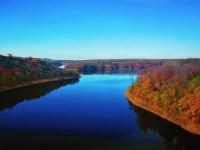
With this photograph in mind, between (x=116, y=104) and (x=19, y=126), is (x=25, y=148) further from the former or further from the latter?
(x=116, y=104)

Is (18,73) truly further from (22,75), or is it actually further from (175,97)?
(175,97)

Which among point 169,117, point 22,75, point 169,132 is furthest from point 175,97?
point 22,75

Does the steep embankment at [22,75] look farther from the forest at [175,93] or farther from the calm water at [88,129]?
the forest at [175,93]

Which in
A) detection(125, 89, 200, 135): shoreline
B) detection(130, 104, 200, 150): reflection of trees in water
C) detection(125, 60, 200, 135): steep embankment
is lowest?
detection(130, 104, 200, 150): reflection of trees in water

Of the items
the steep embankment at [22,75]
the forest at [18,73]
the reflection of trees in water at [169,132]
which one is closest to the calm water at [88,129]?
the reflection of trees in water at [169,132]

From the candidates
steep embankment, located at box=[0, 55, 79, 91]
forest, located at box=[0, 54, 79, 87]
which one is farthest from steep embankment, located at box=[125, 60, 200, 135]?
forest, located at box=[0, 54, 79, 87]

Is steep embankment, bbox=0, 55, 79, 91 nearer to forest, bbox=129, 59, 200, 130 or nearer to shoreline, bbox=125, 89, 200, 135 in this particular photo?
shoreline, bbox=125, 89, 200, 135

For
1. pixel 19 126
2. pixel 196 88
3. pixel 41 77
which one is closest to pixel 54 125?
pixel 19 126
